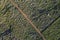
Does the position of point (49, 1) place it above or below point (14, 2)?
below

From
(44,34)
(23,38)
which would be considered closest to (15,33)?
(23,38)

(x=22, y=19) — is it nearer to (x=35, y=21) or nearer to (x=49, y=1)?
(x=35, y=21)

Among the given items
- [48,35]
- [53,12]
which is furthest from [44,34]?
[53,12]

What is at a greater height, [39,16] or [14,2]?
[14,2]

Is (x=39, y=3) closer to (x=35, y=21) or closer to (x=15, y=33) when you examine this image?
(x=35, y=21)

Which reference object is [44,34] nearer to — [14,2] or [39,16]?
[39,16]

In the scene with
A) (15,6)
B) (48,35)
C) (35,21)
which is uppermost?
(15,6)

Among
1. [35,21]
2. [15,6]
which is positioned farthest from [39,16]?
[15,6]
